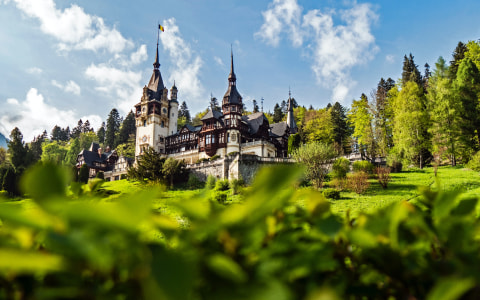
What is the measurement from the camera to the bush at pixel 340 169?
84.0 feet

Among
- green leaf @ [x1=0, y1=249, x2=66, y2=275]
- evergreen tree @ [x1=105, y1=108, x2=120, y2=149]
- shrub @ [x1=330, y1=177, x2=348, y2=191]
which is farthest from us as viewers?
evergreen tree @ [x1=105, y1=108, x2=120, y2=149]

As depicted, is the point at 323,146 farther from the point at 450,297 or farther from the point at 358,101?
the point at 450,297

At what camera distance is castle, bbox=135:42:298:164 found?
4194 cm

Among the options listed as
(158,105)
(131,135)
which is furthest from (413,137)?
(131,135)

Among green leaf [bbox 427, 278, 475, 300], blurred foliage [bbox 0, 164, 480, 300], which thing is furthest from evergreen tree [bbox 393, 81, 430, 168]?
green leaf [bbox 427, 278, 475, 300]

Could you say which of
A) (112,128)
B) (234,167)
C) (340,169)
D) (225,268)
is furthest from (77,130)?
(225,268)

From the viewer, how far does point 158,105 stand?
174 feet

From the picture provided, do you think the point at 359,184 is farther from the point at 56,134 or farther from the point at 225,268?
the point at 56,134

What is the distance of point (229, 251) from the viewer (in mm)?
629

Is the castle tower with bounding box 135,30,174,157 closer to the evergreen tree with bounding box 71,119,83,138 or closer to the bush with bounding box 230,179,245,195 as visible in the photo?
the bush with bounding box 230,179,245,195

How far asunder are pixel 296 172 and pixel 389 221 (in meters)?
0.28

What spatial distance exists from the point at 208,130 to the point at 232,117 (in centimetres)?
407

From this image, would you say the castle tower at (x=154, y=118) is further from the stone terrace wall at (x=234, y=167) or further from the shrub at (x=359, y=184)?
the shrub at (x=359, y=184)

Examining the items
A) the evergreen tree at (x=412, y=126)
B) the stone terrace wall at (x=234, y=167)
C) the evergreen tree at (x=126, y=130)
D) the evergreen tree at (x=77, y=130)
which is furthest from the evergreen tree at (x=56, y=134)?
the evergreen tree at (x=412, y=126)
